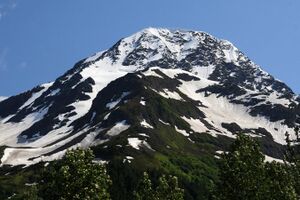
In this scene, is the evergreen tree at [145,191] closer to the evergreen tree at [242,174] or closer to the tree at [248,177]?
the tree at [248,177]

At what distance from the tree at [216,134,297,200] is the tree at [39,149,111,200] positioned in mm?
11604

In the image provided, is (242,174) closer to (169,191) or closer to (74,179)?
(169,191)

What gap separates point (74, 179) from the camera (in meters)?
45.9

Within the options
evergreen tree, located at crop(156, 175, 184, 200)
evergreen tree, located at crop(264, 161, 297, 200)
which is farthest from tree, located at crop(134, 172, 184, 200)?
evergreen tree, located at crop(264, 161, 297, 200)

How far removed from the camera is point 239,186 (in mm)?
51469

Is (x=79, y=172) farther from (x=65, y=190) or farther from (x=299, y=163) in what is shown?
(x=299, y=163)

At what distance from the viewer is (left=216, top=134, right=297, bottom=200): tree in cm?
5125

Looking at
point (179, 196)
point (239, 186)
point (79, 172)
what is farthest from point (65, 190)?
point (179, 196)

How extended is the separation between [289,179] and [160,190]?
49.1 ft

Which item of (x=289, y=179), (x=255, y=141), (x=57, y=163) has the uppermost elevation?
(x=57, y=163)

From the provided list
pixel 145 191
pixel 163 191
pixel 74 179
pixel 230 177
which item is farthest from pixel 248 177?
pixel 74 179

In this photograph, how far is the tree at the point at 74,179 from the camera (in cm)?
4541

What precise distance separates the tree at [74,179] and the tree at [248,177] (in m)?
11.6

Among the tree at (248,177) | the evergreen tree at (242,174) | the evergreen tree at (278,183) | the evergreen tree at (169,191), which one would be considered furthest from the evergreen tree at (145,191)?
the evergreen tree at (278,183)
